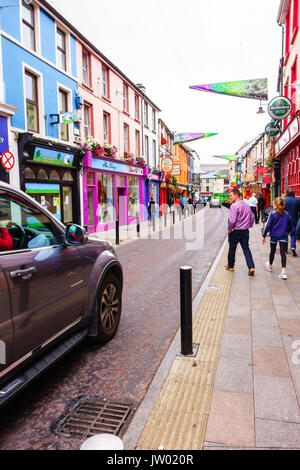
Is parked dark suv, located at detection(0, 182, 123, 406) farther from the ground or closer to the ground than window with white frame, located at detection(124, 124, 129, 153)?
closer to the ground

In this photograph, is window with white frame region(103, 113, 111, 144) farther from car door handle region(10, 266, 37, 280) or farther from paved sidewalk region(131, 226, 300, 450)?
car door handle region(10, 266, 37, 280)

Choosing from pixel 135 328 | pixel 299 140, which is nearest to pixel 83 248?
pixel 135 328

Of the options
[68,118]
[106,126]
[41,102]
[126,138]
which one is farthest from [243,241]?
[126,138]

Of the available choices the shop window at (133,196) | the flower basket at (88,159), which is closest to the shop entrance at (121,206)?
the shop window at (133,196)

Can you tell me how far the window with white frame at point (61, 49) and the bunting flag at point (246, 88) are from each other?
254 inches

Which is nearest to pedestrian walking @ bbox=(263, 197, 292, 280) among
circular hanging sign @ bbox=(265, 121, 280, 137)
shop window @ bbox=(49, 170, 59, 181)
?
shop window @ bbox=(49, 170, 59, 181)

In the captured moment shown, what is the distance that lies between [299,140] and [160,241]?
638cm

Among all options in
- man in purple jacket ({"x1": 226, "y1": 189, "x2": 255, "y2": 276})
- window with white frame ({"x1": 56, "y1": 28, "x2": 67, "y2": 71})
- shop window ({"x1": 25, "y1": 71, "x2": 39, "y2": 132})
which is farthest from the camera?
window with white frame ({"x1": 56, "y1": 28, "x2": 67, "y2": 71})

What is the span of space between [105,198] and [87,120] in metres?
Result: 4.10

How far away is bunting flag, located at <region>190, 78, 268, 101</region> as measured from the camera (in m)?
15.3

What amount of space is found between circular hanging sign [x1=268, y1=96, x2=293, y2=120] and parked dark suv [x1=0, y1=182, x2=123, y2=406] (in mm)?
12953

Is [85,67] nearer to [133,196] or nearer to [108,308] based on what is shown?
[133,196]

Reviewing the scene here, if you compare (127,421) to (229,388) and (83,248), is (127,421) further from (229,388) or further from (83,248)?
(83,248)

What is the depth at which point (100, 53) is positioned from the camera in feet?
57.0
